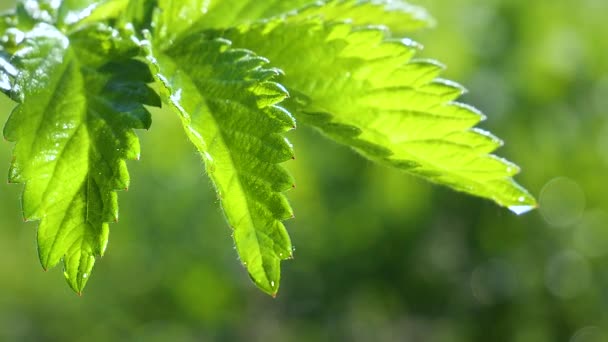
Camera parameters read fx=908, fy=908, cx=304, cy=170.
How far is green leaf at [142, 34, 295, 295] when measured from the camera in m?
0.96

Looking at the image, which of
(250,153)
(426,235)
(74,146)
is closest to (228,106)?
(250,153)

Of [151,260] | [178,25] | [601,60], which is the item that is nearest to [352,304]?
[151,260]

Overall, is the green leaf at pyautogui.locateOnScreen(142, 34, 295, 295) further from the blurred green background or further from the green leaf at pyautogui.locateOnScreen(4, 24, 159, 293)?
the blurred green background

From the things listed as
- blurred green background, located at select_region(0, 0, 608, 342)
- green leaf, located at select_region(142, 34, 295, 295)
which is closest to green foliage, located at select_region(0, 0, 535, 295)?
green leaf, located at select_region(142, 34, 295, 295)

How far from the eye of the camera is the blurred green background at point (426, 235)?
3.49 metres

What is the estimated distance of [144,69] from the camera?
3.62 feet

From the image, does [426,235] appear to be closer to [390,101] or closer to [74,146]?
[390,101]

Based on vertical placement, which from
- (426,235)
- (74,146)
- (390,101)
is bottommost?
(426,235)

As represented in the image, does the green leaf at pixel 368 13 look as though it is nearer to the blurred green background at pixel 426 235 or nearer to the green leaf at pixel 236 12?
the green leaf at pixel 236 12

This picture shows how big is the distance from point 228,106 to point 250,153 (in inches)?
2.9

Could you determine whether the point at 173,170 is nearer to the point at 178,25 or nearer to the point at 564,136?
the point at 564,136

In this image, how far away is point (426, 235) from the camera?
3.53 meters

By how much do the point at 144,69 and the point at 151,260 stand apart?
2778mm

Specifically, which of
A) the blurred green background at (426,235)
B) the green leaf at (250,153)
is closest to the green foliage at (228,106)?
the green leaf at (250,153)
